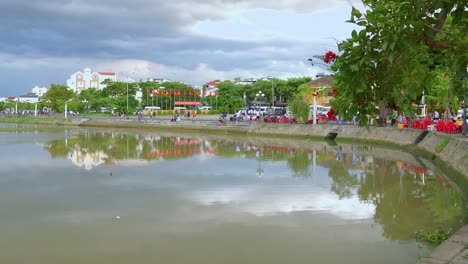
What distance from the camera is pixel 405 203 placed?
13203 mm

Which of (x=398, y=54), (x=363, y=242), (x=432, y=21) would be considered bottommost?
(x=363, y=242)

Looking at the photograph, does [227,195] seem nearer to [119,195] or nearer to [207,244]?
[119,195]

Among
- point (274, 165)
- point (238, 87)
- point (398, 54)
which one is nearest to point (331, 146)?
point (274, 165)

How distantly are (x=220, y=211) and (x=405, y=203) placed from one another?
521cm

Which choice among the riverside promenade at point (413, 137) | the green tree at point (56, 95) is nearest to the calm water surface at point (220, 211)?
the riverside promenade at point (413, 137)

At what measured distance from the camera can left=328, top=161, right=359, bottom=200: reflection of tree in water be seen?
15.0 meters

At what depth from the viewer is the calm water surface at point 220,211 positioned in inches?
347

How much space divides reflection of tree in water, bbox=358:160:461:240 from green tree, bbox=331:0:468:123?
4.61m

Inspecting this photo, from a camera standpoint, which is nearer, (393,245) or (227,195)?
(393,245)

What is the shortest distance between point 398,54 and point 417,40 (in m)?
0.29

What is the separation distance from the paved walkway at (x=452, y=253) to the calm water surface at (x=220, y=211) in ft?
2.05

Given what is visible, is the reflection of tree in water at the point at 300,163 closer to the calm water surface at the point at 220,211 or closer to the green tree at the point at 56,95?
the calm water surface at the point at 220,211

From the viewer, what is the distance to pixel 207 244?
364 inches

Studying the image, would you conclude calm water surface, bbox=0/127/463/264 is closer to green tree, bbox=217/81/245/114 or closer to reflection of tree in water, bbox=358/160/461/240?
reflection of tree in water, bbox=358/160/461/240
